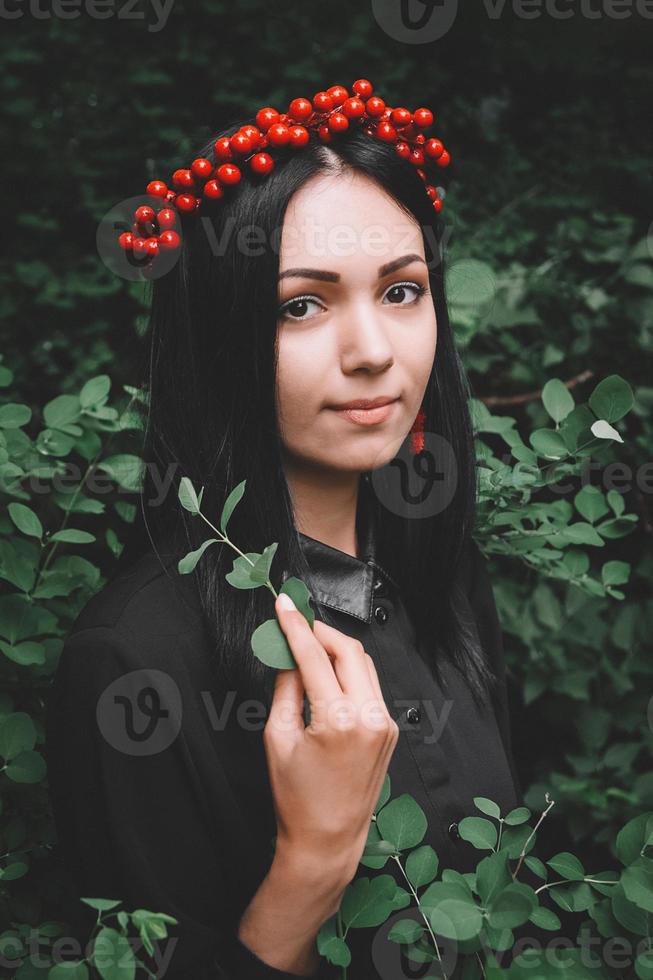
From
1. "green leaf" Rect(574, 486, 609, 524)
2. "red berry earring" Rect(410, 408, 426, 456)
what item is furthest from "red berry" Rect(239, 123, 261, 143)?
"green leaf" Rect(574, 486, 609, 524)

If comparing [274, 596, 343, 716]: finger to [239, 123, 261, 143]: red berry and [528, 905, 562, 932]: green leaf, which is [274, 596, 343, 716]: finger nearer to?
[528, 905, 562, 932]: green leaf

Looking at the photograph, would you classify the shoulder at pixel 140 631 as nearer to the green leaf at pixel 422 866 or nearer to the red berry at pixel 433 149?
the green leaf at pixel 422 866

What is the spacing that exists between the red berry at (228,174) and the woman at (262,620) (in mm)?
18

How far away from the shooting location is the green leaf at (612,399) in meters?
1.20

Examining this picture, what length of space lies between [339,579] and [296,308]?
0.41 metres

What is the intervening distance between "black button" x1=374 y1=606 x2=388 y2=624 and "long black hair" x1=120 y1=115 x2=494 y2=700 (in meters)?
0.18

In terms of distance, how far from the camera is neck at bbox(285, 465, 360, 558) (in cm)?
129

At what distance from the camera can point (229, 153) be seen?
3.86 feet

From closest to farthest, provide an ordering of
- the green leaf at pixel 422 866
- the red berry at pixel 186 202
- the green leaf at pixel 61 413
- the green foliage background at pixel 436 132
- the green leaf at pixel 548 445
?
the green leaf at pixel 422 866 < the red berry at pixel 186 202 < the green leaf at pixel 548 445 < the green leaf at pixel 61 413 < the green foliage background at pixel 436 132

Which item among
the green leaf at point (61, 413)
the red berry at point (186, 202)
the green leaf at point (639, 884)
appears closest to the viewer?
the green leaf at point (639, 884)

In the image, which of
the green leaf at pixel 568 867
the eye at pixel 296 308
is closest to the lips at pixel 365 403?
the eye at pixel 296 308

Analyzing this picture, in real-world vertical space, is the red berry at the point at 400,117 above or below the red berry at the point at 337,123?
above

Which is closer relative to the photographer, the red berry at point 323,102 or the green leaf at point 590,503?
the red berry at point 323,102

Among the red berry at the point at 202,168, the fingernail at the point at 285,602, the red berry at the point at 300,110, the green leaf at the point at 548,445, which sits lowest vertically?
the fingernail at the point at 285,602
